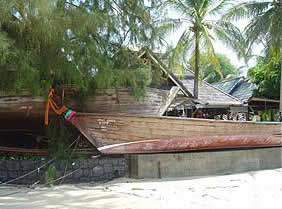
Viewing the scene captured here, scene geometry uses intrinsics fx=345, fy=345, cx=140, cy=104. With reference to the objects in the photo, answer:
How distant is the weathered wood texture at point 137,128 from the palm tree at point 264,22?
629 centimetres

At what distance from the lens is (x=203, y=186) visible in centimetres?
739

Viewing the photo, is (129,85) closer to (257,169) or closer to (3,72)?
(3,72)

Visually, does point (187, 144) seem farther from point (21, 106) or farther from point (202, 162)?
point (21, 106)

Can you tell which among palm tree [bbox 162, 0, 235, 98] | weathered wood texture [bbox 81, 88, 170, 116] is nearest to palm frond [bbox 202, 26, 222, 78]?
palm tree [bbox 162, 0, 235, 98]

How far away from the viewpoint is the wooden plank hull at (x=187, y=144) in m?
8.15

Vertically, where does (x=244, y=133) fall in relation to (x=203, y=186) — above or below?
above

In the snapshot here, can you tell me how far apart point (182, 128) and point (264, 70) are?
1108 cm

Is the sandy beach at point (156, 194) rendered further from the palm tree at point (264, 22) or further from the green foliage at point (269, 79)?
the green foliage at point (269, 79)

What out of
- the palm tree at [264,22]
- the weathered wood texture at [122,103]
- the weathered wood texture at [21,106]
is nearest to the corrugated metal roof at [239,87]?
the palm tree at [264,22]

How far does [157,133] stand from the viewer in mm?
8359

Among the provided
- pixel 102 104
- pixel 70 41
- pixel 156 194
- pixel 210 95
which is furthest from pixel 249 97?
pixel 70 41

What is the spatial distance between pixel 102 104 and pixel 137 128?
3.36 feet

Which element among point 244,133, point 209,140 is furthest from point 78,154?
point 244,133

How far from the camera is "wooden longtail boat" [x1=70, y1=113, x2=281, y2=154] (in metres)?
7.92
